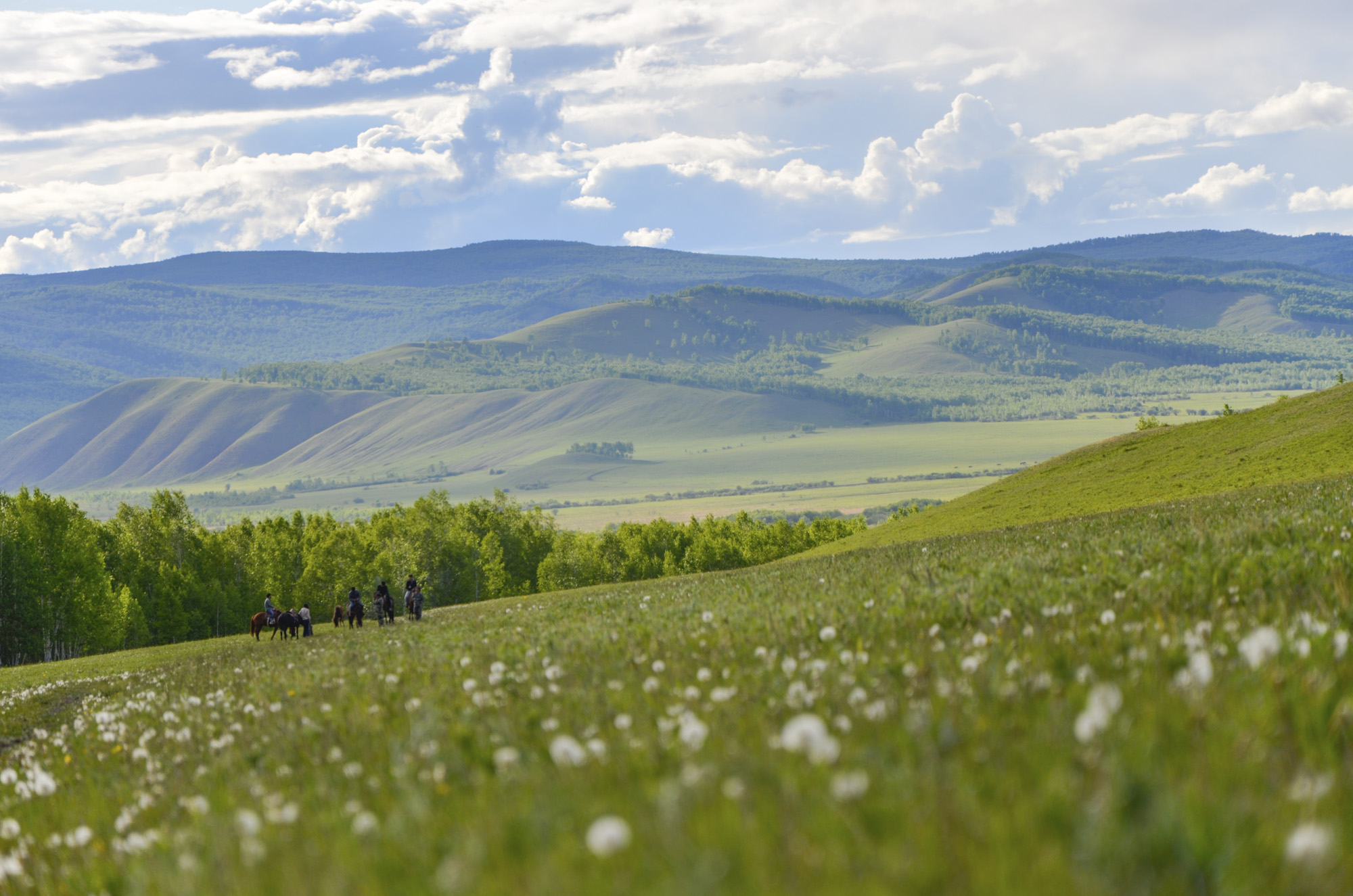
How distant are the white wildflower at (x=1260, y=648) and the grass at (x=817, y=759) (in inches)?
2.0

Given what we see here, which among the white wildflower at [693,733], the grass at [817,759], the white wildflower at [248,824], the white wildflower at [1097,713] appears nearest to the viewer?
the grass at [817,759]

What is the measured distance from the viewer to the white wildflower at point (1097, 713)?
443cm

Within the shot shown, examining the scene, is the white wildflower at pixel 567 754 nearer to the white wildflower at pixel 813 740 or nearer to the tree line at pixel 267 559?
the white wildflower at pixel 813 740

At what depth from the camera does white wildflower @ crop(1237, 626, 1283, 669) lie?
5367mm

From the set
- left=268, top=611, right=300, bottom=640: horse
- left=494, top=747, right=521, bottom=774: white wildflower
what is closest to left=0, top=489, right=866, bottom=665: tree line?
left=268, top=611, right=300, bottom=640: horse

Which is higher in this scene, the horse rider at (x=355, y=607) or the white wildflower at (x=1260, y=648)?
the white wildflower at (x=1260, y=648)

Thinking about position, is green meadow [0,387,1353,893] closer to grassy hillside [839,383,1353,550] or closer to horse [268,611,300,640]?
horse [268,611,300,640]

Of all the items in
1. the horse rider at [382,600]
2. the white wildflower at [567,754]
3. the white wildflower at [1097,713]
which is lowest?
the horse rider at [382,600]

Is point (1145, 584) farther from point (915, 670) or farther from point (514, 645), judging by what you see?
point (514, 645)

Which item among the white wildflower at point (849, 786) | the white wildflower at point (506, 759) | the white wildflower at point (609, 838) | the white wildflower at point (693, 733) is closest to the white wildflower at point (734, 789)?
the white wildflower at point (849, 786)

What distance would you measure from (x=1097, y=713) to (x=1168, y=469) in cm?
6935

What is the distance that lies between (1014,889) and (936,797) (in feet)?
2.87

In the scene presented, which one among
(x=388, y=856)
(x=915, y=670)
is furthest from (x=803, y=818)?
(x=915, y=670)

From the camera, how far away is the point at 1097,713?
4582mm
